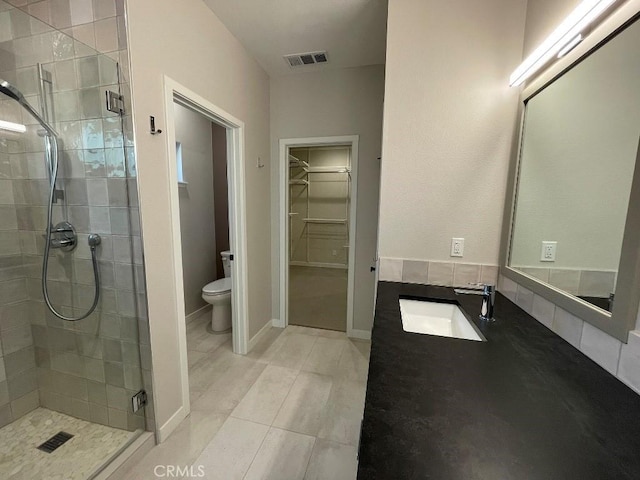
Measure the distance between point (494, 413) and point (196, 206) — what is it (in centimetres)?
332

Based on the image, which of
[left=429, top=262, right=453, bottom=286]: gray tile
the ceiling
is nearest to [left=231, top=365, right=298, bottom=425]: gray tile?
[left=429, top=262, right=453, bottom=286]: gray tile

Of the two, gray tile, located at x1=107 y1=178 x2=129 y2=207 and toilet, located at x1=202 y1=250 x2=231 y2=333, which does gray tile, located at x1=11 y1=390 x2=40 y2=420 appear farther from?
gray tile, located at x1=107 y1=178 x2=129 y2=207

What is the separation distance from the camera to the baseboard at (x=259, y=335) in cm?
255

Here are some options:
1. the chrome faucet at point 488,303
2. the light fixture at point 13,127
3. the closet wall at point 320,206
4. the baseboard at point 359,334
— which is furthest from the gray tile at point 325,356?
the closet wall at point 320,206

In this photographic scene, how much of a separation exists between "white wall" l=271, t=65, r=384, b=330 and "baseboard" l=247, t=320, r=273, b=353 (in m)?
0.99

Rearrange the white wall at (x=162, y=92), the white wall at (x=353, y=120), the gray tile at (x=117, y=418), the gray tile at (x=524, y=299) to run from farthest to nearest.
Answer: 1. the white wall at (x=353, y=120)
2. the gray tile at (x=117, y=418)
3. the white wall at (x=162, y=92)
4. the gray tile at (x=524, y=299)

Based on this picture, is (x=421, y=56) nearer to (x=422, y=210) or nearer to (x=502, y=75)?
(x=502, y=75)

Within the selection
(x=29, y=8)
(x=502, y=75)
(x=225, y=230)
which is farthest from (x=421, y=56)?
(x=225, y=230)

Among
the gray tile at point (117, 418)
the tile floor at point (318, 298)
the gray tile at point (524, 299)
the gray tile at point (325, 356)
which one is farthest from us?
the tile floor at point (318, 298)

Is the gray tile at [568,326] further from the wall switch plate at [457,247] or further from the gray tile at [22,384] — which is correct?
the gray tile at [22,384]

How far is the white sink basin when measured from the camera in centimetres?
137

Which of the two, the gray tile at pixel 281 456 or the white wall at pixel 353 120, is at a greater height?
the white wall at pixel 353 120

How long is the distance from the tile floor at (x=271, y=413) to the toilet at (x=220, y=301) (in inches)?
5.7

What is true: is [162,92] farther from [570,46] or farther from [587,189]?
[587,189]
